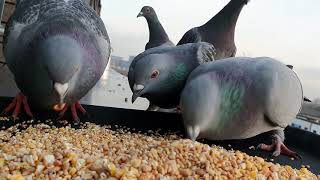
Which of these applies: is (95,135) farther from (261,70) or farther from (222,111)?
(261,70)

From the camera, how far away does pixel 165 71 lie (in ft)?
4.64

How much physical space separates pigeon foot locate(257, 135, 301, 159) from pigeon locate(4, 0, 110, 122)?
2.14 feet

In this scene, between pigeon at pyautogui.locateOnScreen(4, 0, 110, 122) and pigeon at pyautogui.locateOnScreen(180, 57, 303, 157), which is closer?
pigeon at pyautogui.locateOnScreen(4, 0, 110, 122)

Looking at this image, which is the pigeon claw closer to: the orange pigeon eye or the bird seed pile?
the bird seed pile

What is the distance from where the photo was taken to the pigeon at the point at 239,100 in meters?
1.18

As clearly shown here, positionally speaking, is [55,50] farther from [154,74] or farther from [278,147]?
[278,147]

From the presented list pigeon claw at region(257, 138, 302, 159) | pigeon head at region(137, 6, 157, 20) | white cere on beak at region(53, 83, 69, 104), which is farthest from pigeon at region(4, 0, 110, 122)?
pigeon head at region(137, 6, 157, 20)

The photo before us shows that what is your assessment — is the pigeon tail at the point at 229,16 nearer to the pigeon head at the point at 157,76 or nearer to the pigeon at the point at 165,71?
the pigeon at the point at 165,71

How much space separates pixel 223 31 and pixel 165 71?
0.88 meters

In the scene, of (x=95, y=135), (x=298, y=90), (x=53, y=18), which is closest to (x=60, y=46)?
(x=53, y=18)

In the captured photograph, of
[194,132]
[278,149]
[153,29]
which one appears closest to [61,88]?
[194,132]

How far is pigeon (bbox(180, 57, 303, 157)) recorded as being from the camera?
46.3 inches

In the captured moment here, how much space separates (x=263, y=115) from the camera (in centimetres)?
120

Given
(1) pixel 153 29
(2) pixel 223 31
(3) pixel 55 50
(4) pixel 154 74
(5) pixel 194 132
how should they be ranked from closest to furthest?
(3) pixel 55 50, (5) pixel 194 132, (4) pixel 154 74, (2) pixel 223 31, (1) pixel 153 29
